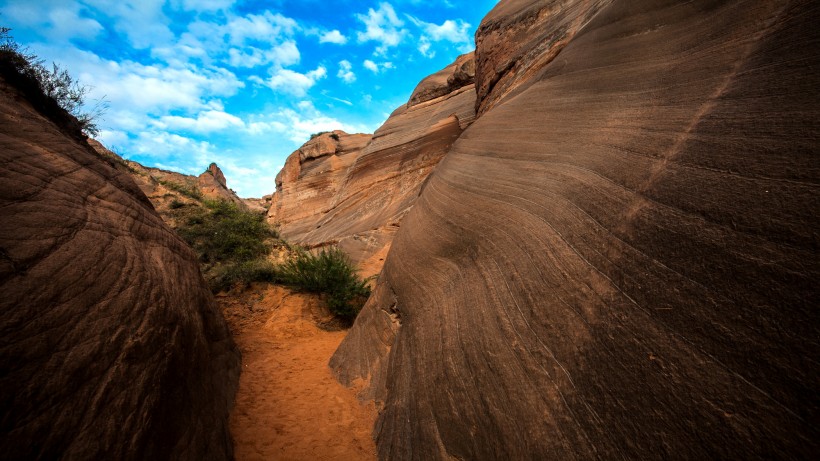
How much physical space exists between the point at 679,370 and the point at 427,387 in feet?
6.04

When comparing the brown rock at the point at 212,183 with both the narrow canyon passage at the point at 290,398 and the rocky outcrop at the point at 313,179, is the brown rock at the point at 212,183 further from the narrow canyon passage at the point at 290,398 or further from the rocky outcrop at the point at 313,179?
the narrow canyon passage at the point at 290,398

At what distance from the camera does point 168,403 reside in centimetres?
212

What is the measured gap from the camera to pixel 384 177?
47.0ft

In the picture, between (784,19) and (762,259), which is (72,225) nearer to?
(762,259)

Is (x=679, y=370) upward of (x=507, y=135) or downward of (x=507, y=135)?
downward

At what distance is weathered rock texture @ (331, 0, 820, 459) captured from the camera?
125cm

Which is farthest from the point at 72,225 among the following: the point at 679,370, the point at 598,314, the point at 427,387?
the point at 679,370

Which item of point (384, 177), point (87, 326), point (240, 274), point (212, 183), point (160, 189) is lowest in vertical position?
point (240, 274)

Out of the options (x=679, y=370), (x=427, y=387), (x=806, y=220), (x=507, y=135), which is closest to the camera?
(x=806, y=220)

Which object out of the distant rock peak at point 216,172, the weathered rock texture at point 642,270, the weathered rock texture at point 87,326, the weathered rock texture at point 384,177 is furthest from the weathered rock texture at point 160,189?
the distant rock peak at point 216,172

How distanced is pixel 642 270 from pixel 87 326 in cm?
331

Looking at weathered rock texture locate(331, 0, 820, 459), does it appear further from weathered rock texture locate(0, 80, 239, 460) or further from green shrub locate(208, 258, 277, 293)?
green shrub locate(208, 258, 277, 293)

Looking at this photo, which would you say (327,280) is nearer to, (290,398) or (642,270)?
(290,398)

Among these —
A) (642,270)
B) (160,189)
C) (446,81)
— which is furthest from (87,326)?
(446,81)
